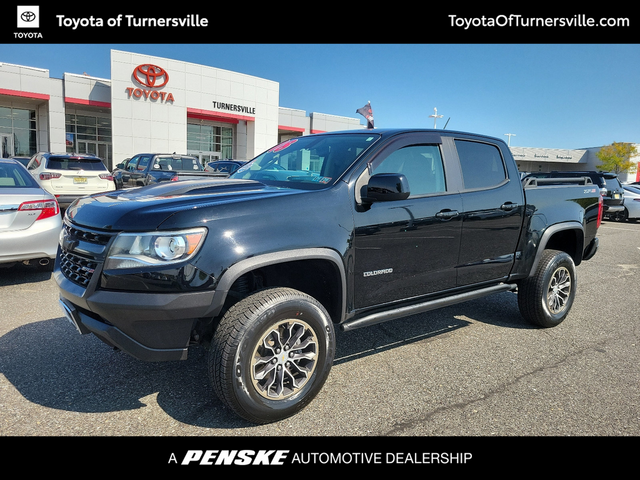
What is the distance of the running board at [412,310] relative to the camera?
3240 mm

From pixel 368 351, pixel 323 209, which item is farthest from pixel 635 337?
pixel 323 209

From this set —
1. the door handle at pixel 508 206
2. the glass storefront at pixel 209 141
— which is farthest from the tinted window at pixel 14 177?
the glass storefront at pixel 209 141

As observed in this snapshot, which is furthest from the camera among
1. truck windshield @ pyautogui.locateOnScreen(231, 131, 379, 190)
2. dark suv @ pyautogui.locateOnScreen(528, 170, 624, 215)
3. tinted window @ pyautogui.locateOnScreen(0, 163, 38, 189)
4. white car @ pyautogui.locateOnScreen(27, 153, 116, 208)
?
dark suv @ pyautogui.locateOnScreen(528, 170, 624, 215)

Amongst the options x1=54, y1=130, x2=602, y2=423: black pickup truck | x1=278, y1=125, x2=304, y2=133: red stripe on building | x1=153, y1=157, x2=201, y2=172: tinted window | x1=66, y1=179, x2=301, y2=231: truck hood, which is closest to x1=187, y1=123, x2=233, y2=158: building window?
x1=278, y1=125, x2=304, y2=133: red stripe on building

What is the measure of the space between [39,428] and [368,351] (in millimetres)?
2431

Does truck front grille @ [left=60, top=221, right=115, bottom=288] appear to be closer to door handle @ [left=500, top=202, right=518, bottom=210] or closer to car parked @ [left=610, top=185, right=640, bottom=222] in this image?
door handle @ [left=500, top=202, right=518, bottom=210]

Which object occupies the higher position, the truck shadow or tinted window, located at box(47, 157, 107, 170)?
tinted window, located at box(47, 157, 107, 170)

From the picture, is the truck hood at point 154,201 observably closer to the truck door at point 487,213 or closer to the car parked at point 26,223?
the truck door at point 487,213

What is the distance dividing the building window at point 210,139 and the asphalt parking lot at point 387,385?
2921 cm

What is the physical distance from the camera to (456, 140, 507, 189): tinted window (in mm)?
4020

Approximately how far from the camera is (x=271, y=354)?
9.34 feet
